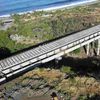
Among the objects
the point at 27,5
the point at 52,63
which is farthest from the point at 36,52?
the point at 27,5

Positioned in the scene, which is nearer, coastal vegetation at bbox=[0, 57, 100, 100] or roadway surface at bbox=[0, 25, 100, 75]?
coastal vegetation at bbox=[0, 57, 100, 100]

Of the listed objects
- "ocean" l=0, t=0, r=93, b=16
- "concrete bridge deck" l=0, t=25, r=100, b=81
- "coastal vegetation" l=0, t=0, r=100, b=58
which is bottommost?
"ocean" l=0, t=0, r=93, b=16

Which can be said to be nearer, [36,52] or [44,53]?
[44,53]

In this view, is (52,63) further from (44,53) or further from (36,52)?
(36,52)

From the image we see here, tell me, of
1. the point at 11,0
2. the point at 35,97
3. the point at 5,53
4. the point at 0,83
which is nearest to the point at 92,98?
the point at 35,97

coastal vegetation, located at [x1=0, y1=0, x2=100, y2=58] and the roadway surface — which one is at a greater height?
the roadway surface

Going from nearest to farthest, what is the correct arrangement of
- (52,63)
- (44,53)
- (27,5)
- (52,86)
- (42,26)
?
(52,86), (44,53), (52,63), (42,26), (27,5)

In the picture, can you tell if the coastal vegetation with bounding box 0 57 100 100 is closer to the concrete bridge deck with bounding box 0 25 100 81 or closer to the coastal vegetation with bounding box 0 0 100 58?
the concrete bridge deck with bounding box 0 25 100 81

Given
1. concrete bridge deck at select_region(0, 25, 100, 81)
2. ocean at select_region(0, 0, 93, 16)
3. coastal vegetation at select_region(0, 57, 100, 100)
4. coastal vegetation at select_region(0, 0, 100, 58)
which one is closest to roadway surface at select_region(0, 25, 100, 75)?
concrete bridge deck at select_region(0, 25, 100, 81)

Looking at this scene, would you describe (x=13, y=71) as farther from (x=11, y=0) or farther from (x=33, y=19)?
(x=11, y=0)
